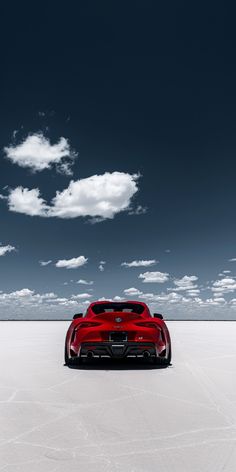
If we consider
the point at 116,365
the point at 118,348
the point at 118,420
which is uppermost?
the point at 118,348

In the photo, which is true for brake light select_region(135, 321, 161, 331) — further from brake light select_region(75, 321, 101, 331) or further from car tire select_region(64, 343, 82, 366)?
car tire select_region(64, 343, 82, 366)

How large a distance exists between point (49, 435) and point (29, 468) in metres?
0.88

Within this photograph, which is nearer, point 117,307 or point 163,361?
point 163,361

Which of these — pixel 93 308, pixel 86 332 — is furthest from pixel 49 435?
pixel 93 308

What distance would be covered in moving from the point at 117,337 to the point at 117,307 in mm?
1655

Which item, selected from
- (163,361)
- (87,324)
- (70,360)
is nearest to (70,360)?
(70,360)

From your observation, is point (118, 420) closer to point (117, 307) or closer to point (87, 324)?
point (87, 324)

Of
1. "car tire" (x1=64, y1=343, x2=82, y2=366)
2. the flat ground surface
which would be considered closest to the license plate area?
the flat ground surface

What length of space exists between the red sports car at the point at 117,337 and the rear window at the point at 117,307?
490mm

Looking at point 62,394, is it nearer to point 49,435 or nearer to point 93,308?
point 49,435

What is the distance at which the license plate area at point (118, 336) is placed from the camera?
8.11 meters

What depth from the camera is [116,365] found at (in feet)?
30.3

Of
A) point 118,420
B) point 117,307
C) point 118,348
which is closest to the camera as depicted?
point 118,420

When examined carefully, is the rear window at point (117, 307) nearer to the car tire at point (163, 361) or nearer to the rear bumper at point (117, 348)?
the rear bumper at point (117, 348)
